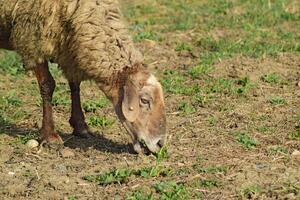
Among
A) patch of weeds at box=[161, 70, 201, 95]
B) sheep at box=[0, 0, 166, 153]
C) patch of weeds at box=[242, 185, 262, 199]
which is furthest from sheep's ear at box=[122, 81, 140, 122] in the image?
patch of weeds at box=[161, 70, 201, 95]

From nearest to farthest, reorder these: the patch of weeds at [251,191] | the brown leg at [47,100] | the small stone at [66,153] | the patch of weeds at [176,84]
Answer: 1. the patch of weeds at [251,191]
2. the small stone at [66,153]
3. the brown leg at [47,100]
4. the patch of weeds at [176,84]

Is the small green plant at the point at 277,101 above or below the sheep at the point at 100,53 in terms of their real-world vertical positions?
below

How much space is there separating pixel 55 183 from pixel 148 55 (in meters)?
Result: 4.84

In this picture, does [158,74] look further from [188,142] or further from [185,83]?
[188,142]

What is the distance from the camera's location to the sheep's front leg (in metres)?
7.64

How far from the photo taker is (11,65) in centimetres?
1024

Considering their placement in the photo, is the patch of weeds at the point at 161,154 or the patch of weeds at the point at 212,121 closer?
the patch of weeds at the point at 161,154

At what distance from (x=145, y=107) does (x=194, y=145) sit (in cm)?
78

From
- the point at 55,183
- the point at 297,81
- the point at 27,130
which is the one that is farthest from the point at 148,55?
the point at 55,183

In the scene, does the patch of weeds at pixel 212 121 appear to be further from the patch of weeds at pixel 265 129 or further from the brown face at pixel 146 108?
the brown face at pixel 146 108

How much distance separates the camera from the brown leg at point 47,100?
731cm

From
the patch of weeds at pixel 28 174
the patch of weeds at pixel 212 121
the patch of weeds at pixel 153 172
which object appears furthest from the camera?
the patch of weeds at pixel 212 121

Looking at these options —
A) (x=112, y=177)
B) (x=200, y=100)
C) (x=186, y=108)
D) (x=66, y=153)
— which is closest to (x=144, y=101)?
(x=112, y=177)

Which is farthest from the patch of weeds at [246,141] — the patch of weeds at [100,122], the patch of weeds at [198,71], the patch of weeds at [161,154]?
the patch of weeds at [198,71]
